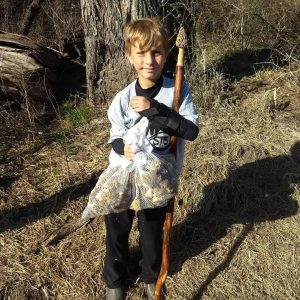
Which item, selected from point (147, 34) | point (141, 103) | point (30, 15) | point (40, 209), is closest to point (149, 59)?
point (147, 34)

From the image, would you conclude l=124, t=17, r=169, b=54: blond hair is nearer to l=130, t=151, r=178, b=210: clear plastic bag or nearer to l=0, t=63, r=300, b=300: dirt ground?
l=130, t=151, r=178, b=210: clear plastic bag

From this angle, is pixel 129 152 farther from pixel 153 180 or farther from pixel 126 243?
pixel 126 243

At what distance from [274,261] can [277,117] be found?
1.61m

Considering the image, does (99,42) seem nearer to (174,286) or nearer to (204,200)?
(204,200)

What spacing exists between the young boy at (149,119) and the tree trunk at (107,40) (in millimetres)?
1949

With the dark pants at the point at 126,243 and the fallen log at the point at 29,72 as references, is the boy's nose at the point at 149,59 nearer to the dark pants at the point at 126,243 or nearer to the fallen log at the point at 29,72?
the dark pants at the point at 126,243

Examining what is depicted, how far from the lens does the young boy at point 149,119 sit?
2033 mm

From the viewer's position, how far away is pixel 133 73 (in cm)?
421

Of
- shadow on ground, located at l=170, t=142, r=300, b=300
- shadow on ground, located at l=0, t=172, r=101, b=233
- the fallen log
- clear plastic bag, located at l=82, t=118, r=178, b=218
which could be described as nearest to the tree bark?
the fallen log

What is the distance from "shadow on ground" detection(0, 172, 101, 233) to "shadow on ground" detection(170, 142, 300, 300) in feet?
2.75

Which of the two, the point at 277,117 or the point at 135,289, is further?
the point at 277,117

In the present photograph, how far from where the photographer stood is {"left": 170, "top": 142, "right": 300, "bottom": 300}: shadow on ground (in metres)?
3.07

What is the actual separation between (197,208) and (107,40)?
1.86 metres

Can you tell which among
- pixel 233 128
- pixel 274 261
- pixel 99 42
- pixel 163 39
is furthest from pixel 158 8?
pixel 274 261
